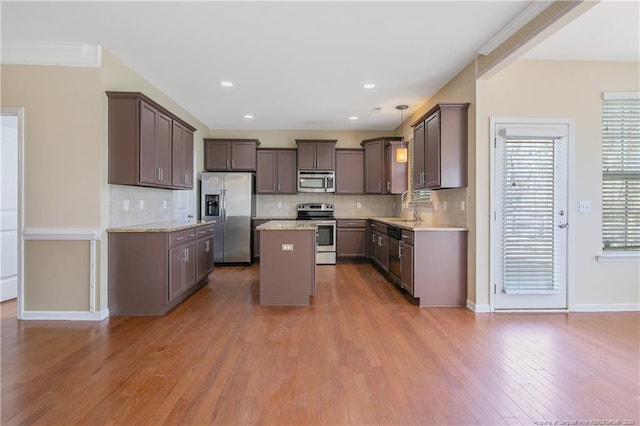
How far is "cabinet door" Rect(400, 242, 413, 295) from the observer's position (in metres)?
3.95

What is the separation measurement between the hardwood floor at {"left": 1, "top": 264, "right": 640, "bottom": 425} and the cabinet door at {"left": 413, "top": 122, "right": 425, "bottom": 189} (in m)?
1.76

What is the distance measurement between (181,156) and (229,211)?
182 centimetres

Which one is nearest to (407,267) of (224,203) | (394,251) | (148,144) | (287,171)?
(394,251)

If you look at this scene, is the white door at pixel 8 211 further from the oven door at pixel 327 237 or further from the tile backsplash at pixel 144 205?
the oven door at pixel 327 237

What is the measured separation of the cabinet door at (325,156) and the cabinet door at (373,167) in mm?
723

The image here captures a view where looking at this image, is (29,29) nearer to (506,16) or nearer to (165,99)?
(165,99)

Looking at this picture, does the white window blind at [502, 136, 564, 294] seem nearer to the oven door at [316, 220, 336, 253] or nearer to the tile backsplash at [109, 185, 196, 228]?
the oven door at [316, 220, 336, 253]

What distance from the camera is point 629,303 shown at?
3654mm

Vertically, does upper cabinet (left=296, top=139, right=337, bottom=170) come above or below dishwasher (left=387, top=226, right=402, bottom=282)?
above

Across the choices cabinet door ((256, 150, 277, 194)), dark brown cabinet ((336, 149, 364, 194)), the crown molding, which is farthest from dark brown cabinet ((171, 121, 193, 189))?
dark brown cabinet ((336, 149, 364, 194))

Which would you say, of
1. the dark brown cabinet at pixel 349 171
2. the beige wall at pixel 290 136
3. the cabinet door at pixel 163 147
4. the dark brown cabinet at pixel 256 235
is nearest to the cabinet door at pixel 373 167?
the dark brown cabinet at pixel 349 171

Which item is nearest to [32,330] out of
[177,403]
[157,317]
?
[157,317]

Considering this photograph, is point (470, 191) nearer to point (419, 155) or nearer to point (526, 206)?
point (526, 206)

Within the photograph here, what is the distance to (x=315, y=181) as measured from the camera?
6.80m
